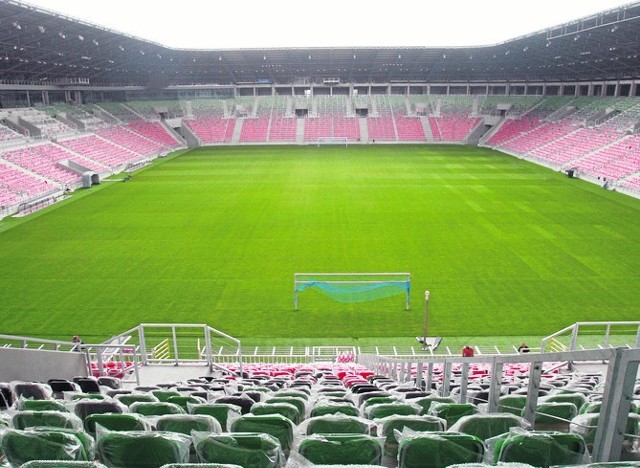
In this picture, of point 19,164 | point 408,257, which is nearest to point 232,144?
point 19,164

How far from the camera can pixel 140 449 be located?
146 inches

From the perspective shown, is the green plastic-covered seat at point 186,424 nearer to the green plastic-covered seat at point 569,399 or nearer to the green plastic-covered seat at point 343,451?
the green plastic-covered seat at point 343,451

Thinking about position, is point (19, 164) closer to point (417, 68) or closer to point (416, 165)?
point (416, 165)

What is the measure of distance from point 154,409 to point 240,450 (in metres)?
2.16

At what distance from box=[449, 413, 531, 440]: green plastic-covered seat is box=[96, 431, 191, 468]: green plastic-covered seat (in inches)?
88.9

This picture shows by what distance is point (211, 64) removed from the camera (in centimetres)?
6750

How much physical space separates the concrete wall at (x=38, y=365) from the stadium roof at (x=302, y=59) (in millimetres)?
28733

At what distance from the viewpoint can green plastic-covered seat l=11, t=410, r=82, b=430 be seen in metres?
4.43

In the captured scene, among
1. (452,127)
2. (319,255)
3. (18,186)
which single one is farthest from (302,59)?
(319,255)

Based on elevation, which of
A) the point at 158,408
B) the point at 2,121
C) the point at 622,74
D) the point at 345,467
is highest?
the point at 622,74

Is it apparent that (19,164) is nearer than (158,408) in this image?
No

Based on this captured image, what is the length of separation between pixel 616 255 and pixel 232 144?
52.5m

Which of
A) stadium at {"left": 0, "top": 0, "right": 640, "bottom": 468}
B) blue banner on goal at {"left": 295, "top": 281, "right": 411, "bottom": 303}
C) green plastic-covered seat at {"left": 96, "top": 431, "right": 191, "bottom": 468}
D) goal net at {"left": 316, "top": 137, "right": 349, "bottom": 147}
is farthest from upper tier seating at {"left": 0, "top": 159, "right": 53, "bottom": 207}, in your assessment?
goal net at {"left": 316, "top": 137, "right": 349, "bottom": 147}

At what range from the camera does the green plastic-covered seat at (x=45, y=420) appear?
14.5 ft
